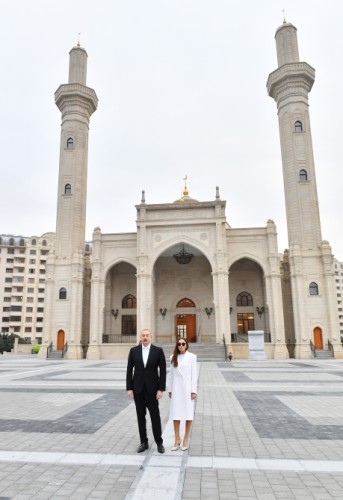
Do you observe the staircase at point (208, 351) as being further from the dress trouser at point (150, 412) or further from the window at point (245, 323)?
the dress trouser at point (150, 412)

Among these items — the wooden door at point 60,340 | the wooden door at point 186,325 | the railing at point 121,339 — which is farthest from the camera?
the wooden door at point 186,325

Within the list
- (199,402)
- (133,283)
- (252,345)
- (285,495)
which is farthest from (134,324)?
(285,495)

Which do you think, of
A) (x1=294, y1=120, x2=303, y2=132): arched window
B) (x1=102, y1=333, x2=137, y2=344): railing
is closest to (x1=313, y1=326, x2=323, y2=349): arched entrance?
(x1=102, y1=333, x2=137, y2=344): railing

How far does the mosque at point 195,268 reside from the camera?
28.1 metres

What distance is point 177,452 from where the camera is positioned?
15.8 feet

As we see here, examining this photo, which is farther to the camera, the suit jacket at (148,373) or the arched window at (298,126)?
the arched window at (298,126)

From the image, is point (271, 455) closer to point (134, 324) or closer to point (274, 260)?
point (274, 260)

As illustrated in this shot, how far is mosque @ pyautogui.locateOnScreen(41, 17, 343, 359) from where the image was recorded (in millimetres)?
28109

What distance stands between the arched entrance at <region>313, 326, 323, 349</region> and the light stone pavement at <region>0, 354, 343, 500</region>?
1949 centimetres

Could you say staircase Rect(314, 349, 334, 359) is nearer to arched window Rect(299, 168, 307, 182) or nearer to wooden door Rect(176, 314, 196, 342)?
wooden door Rect(176, 314, 196, 342)

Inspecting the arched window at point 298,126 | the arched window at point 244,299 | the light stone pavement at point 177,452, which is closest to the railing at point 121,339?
the arched window at point 244,299

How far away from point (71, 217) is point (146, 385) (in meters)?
28.0

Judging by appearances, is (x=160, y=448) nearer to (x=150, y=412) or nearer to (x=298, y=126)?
(x=150, y=412)

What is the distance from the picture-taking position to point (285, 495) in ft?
11.5
